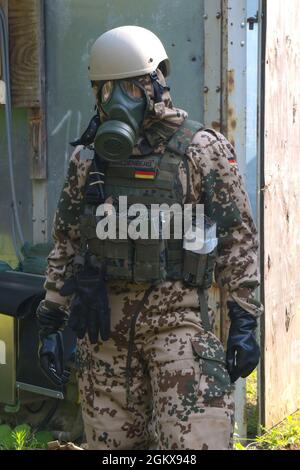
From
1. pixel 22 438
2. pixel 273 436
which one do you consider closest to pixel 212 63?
pixel 273 436

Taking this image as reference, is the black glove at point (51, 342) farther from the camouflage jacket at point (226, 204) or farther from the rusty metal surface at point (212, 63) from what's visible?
the rusty metal surface at point (212, 63)

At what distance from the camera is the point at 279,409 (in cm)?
503

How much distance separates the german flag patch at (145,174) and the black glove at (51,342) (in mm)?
661

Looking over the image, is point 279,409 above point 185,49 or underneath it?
underneath

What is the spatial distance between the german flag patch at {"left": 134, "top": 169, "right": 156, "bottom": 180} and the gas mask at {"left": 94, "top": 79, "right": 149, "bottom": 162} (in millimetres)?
100

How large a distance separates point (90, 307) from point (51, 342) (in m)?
0.33

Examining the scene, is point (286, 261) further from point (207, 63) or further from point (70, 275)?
point (70, 275)

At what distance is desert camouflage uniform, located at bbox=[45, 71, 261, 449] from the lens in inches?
121

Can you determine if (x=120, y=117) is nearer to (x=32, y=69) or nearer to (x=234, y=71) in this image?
(x=234, y=71)

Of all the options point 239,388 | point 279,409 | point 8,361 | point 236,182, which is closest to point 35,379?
point 8,361

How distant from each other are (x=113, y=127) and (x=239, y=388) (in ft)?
6.47

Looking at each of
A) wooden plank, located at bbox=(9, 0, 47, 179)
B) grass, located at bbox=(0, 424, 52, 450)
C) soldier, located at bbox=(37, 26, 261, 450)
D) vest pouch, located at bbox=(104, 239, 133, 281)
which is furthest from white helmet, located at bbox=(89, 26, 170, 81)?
grass, located at bbox=(0, 424, 52, 450)

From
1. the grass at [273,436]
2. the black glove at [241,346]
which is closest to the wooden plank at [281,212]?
the grass at [273,436]

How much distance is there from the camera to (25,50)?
16.5ft
